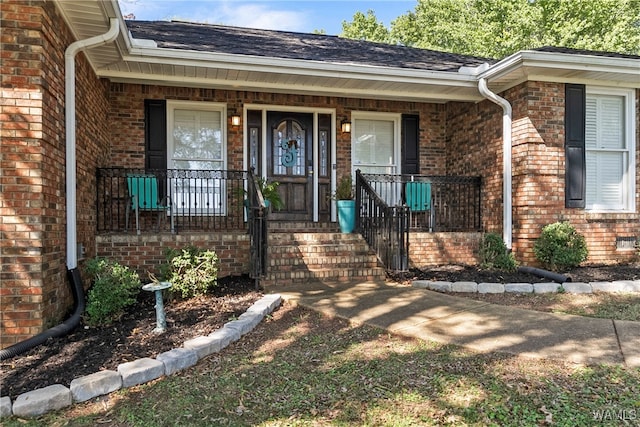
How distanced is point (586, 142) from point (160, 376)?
6.58 meters

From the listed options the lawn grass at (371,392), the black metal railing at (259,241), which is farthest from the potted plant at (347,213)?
the lawn grass at (371,392)

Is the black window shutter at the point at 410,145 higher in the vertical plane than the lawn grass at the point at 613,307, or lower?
higher

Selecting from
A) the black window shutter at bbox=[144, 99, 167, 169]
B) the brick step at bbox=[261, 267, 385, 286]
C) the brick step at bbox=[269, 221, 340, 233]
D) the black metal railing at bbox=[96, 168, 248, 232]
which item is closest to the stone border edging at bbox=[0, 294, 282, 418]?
the brick step at bbox=[261, 267, 385, 286]

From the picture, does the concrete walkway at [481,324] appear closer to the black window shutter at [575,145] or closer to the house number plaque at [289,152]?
the black window shutter at [575,145]

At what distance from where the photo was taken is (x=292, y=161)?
25.0ft

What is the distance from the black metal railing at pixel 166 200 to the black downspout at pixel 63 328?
1864mm

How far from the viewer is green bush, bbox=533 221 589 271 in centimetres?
574

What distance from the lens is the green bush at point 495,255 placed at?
596 centimetres

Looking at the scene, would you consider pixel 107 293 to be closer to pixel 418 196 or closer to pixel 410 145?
pixel 418 196

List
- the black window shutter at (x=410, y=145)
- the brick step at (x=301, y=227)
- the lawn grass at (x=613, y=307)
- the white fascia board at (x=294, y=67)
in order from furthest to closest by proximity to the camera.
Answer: the black window shutter at (x=410, y=145) → the brick step at (x=301, y=227) → the white fascia board at (x=294, y=67) → the lawn grass at (x=613, y=307)

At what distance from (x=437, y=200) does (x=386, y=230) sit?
8.87 ft

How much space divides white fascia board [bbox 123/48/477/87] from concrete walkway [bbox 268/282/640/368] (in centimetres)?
304

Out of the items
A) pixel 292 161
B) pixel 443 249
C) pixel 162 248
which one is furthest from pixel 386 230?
pixel 162 248

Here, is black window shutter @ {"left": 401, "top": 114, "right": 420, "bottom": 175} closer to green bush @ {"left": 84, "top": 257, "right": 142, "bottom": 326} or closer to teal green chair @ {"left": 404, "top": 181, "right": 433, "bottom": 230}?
teal green chair @ {"left": 404, "top": 181, "right": 433, "bottom": 230}
